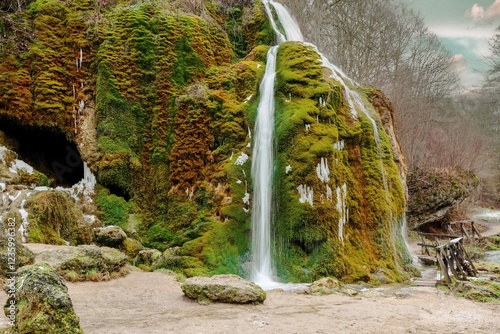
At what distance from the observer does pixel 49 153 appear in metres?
13.4

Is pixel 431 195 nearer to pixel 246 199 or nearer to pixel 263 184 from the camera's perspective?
pixel 263 184

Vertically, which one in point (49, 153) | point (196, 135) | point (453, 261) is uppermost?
point (196, 135)

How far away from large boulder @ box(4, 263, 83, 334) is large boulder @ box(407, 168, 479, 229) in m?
20.3

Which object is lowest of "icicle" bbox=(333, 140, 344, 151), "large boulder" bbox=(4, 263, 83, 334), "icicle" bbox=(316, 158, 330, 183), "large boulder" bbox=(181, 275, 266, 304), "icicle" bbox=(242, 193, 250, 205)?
"large boulder" bbox=(181, 275, 266, 304)

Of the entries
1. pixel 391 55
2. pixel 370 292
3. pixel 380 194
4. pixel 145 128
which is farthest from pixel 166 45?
pixel 391 55

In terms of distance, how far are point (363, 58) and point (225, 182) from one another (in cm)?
1735

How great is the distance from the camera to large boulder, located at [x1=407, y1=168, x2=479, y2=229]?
68.9 feet

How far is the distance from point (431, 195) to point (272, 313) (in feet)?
58.0

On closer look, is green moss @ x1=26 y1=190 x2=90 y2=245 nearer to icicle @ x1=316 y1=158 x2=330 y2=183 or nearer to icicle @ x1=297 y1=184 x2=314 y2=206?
icicle @ x1=297 y1=184 x2=314 y2=206

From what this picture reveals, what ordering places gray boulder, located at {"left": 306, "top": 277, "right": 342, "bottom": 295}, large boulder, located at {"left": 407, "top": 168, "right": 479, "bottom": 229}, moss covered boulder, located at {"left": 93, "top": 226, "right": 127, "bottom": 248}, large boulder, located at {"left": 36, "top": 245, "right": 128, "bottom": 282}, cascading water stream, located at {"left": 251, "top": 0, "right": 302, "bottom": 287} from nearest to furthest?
large boulder, located at {"left": 36, "top": 245, "right": 128, "bottom": 282} < gray boulder, located at {"left": 306, "top": 277, "right": 342, "bottom": 295} < cascading water stream, located at {"left": 251, "top": 0, "right": 302, "bottom": 287} < moss covered boulder, located at {"left": 93, "top": 226, "right": 127, "bottom": 248} < large boulder, located at {"left": 407, "top": 168, "right": 479, "bottom": 229}

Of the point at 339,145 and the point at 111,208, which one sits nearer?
the point at 339,145

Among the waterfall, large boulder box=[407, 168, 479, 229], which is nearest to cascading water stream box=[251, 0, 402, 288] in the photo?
the waterfall

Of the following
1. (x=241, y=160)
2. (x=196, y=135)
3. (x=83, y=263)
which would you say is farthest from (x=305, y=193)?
(x=83, y=263)

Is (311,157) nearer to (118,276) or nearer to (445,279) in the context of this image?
(445,279)
